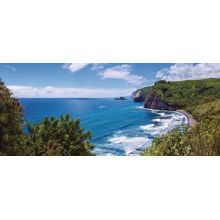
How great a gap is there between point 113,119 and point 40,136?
967mm

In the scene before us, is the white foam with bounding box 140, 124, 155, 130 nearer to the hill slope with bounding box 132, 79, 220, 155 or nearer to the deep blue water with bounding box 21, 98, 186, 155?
the deep blue water with bounding box 21, 98, 186, 155

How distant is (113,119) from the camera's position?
5777 millimetres

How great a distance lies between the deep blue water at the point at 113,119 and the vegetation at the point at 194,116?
0.47ft

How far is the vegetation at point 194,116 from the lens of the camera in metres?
5.64

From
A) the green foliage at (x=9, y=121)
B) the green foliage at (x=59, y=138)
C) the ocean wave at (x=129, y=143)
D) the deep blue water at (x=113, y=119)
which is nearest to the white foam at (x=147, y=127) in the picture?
the deep blue water at (x=113, y=119)

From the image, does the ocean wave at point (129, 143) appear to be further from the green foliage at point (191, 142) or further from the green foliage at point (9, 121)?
the green foliage at point (9, 121)

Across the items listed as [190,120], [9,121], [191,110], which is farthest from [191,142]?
[9,121]

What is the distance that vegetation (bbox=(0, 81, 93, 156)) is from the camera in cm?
548
